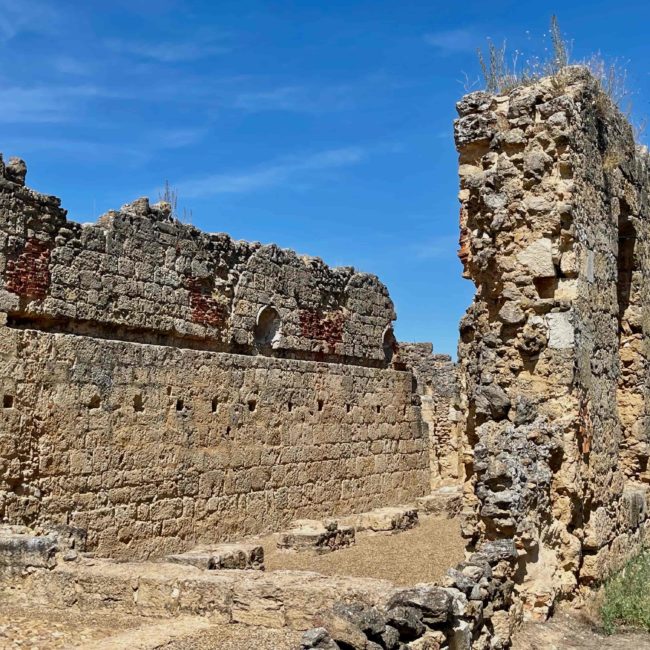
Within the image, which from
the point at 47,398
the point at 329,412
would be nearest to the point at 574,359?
the point at 47,398

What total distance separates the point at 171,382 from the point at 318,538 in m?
2.67

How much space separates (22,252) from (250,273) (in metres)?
3.79

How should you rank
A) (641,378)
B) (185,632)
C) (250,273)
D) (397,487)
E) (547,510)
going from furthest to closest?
(397,487)
(250,273)
(641,378)
(547,510)
(185,632)

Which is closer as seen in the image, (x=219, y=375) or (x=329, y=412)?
(x=219, y=375)

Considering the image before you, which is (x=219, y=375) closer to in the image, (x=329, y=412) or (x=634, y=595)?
(x=329, y=412)

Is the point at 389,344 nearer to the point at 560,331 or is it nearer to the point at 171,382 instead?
the point at 171,382

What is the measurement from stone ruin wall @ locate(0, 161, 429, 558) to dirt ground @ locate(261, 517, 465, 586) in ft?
3.77

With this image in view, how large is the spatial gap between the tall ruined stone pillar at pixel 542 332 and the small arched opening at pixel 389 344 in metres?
7.55

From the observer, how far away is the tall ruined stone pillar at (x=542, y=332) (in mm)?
6766

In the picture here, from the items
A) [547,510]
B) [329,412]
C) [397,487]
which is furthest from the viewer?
[397,487]

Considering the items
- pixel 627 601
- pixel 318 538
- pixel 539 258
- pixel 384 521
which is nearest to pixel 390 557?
pixel 318 538

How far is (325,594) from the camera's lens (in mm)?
5613

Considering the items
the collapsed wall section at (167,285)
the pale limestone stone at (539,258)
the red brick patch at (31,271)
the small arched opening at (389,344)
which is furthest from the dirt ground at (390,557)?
the red brick patch at (31,271)

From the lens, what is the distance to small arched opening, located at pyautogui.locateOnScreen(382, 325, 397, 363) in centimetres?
1566
